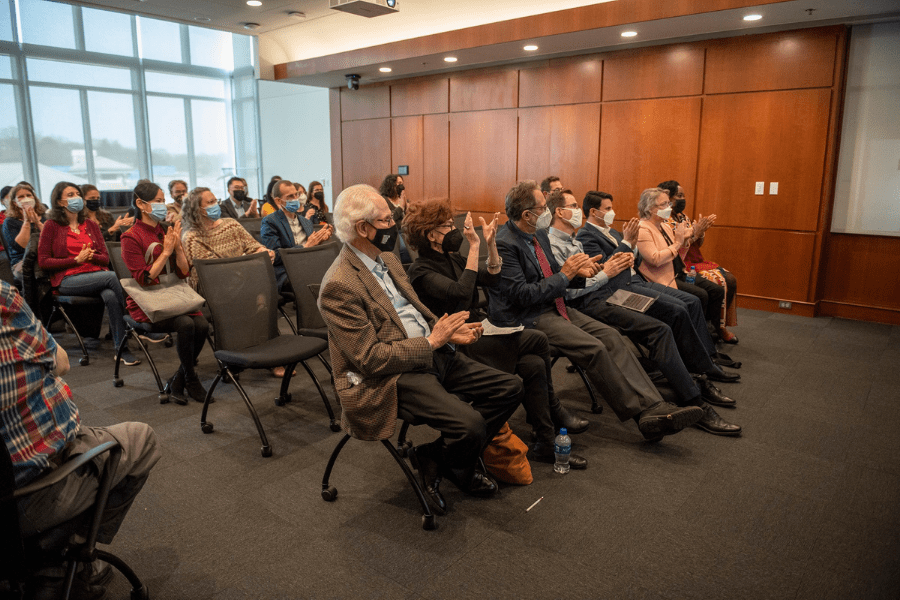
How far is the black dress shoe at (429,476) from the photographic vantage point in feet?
8.32

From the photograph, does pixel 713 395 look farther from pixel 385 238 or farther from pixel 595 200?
pixel 385 238

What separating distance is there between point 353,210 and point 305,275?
1.55 metres

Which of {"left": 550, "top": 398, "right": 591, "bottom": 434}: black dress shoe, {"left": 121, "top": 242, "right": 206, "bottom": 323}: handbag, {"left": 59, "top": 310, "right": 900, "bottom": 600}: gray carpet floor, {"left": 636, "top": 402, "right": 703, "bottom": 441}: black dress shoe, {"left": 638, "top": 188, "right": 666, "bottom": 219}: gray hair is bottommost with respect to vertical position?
{"left": 59, "top": 310, "right": 900, "bottom": 600}: gray carpet floor

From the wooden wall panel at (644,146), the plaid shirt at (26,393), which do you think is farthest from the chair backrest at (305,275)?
the wooden wall panel at (644,146)

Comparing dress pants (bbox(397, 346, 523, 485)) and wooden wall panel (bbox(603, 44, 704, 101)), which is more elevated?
wooden wall panel (bbox(603, 44, 704, 101))

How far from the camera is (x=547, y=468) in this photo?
2.94m

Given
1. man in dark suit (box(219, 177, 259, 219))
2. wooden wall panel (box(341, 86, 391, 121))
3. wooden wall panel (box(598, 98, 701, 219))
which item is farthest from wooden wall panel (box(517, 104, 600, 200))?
man in dark suit (box(219, 177, 259, 219))

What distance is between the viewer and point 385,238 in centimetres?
254

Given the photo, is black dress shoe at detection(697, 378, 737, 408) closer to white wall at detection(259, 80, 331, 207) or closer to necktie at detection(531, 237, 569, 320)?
necktie at detection(531, 237, 569, 320)

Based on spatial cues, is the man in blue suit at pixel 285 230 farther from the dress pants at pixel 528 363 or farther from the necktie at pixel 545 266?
the dress pants at pixel 528 363

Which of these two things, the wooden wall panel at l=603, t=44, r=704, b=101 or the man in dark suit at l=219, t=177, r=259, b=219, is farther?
the man in dark suit at l=219, t=177, r=259, b=219

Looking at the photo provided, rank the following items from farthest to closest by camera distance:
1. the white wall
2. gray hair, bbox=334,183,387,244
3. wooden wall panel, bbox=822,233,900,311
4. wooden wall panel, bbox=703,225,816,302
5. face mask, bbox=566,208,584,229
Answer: the white wall < wooden wall panel, bbox=703,225,816,302 < wooden wall panel, bbox=822,233,900,311 < face mask, bbox=566,208,584,229 < gray hair, bbox=334,183,387,244

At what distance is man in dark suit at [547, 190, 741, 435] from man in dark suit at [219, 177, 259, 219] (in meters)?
4.61

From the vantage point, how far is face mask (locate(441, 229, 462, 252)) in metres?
2.92
